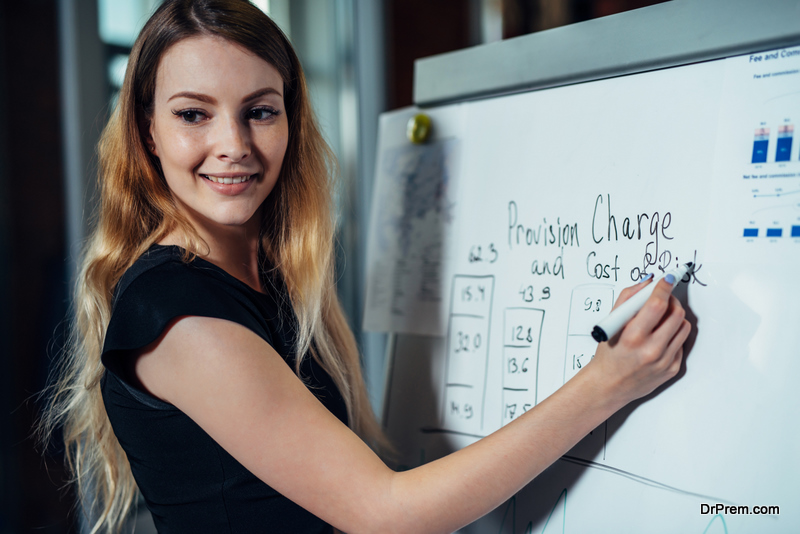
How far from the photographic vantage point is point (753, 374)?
63cm

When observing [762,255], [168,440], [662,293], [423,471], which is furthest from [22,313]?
[762,255]

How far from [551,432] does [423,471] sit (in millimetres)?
159

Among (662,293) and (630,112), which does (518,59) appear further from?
(662,293)

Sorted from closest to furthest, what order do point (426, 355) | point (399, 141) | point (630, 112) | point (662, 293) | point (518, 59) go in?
point (662, 293) → point (630, 112) → point (518, 59) → point (426, 355) → point (399, 141)

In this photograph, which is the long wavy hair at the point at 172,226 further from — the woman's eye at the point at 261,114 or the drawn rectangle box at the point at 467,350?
the drawn rectangle box at the point at 467,350

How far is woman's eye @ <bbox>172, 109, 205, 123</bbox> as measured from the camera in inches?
28.8

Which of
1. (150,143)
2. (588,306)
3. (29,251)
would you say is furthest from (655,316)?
(29,251)

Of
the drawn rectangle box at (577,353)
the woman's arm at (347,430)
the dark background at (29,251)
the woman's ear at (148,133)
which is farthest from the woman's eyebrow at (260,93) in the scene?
the dark background at (29,251)

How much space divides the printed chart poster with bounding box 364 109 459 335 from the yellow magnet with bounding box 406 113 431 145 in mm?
19

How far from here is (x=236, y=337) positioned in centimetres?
62

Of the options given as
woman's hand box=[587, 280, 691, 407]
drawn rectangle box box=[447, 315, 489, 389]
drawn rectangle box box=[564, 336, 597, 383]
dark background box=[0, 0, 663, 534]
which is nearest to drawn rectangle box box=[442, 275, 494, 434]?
drawn rectangle box box=[447, 315, 489, 389]

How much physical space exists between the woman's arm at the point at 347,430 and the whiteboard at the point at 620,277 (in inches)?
3.3

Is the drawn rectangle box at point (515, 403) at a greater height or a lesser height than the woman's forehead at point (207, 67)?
lesser

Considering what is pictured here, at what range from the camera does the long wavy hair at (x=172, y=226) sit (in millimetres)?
753
